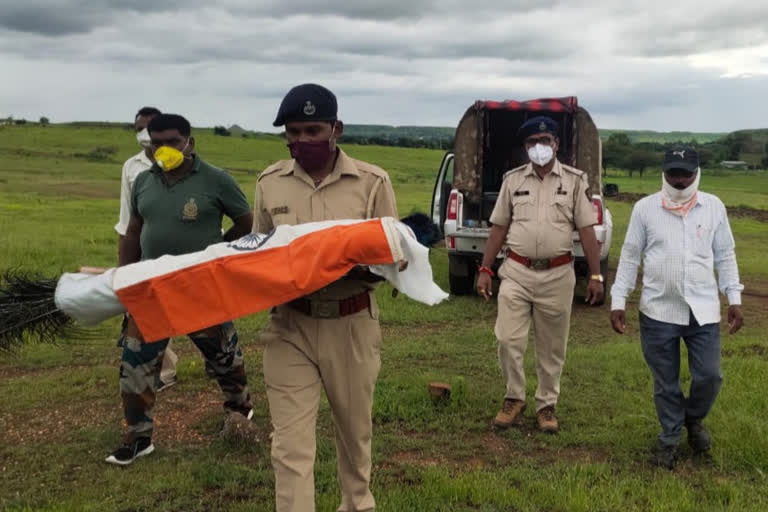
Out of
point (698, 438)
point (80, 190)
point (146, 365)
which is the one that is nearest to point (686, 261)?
point (698, 438)

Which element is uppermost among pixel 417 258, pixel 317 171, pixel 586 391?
pixel 317 171

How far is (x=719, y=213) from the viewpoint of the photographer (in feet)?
14.3

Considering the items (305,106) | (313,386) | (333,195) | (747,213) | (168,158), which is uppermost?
(305,106)

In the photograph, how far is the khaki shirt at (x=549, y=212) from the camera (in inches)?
195

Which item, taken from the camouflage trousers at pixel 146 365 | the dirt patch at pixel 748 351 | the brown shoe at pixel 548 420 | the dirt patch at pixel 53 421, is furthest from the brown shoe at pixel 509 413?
the dirt patch at pixel 748 351

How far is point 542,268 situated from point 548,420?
39.8 inches

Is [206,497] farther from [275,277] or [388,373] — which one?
[388,373]

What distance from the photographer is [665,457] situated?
440 centimetres

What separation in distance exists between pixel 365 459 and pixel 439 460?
1.27 m

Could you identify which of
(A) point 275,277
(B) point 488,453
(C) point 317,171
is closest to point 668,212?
(B) point 488,453

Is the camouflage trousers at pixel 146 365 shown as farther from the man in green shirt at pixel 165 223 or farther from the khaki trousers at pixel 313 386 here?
the khaki trousers at pixel 313 386

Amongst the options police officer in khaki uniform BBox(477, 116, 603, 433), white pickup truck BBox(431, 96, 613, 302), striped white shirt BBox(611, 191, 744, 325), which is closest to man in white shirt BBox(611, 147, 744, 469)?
striped white shirt BBox(611, 191, 744, 325)

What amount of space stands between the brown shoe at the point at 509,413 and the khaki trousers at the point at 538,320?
4 cm

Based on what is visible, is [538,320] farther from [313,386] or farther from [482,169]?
[482,169]
